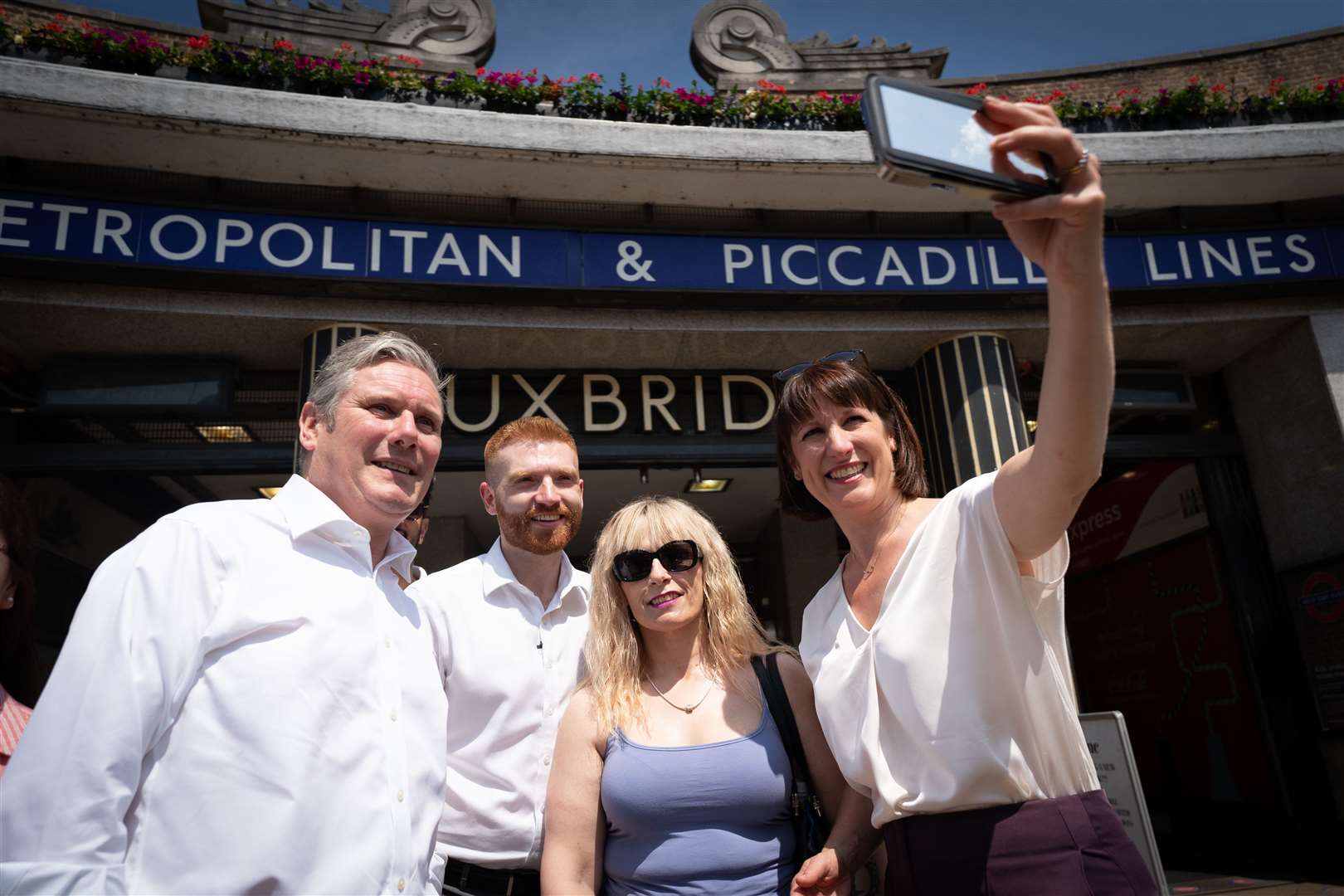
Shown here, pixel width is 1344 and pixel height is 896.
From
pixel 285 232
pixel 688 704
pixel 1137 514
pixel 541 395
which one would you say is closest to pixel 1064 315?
pixel 688 704

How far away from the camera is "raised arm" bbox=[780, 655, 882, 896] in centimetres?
197

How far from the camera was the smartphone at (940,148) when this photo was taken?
1166mm

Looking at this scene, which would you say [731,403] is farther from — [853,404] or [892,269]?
[853,404]

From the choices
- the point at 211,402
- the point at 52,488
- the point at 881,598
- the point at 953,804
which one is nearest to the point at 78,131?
the point at 211,402

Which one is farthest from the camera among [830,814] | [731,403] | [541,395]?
[731,403]

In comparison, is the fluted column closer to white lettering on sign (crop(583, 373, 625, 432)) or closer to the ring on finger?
white lettering on sign (crop(583, 373, 625, 432))

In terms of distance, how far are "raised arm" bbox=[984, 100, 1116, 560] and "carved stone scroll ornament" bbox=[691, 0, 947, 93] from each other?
616cm

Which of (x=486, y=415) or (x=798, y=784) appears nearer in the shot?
(x=798, y=784)

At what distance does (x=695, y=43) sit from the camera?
6.97 metres

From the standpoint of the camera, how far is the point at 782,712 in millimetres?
2250

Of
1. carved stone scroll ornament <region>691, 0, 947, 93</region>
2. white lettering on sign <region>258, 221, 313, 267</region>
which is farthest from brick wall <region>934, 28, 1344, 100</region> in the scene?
white lettering on sign <region>258, 221, 313, 267</region>

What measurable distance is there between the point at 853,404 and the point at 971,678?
74 cm

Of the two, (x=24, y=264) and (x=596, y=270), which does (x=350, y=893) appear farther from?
Result: (x=24, y=264)

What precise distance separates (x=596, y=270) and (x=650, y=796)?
430 centimetres
